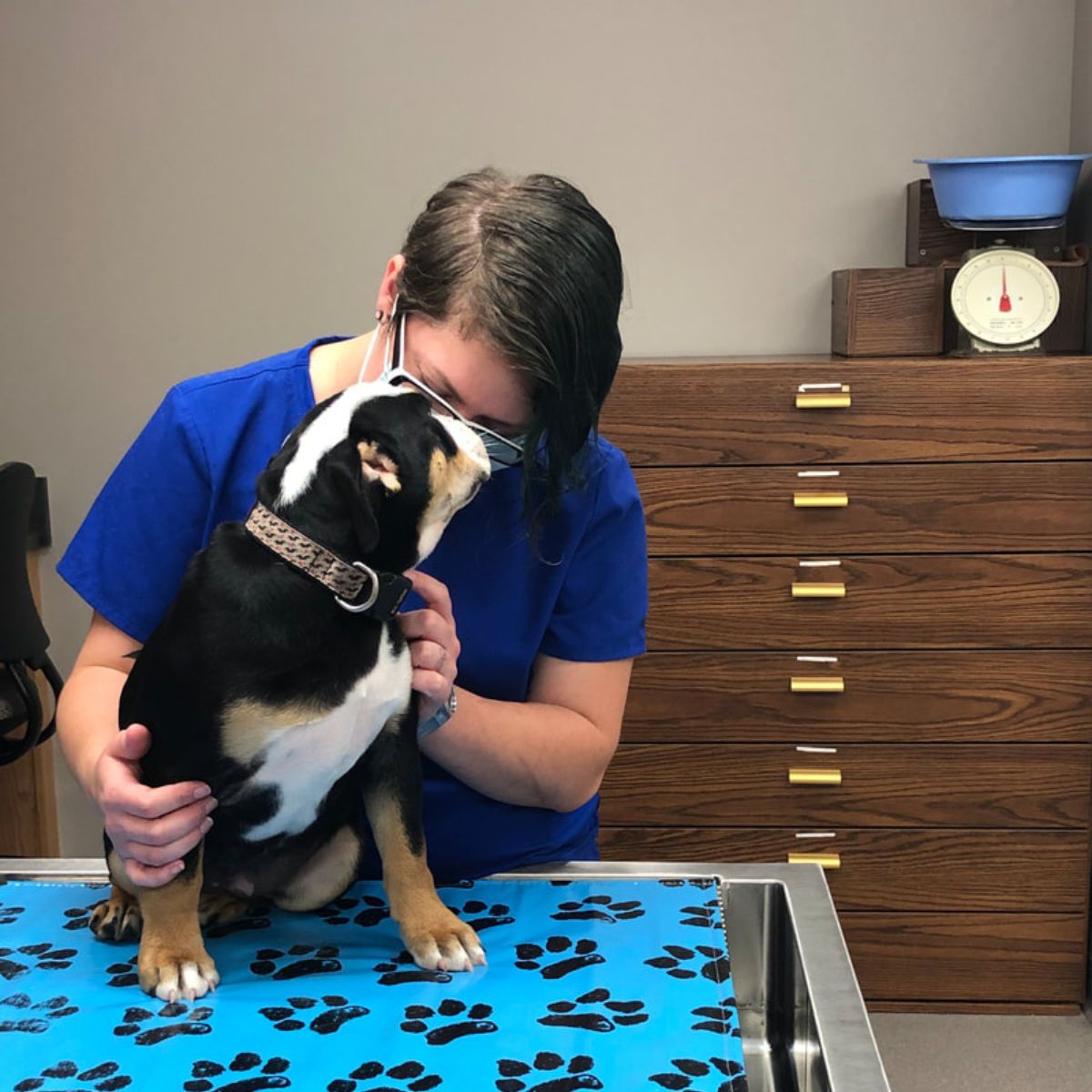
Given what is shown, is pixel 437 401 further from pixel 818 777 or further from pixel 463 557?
pixel 818 777

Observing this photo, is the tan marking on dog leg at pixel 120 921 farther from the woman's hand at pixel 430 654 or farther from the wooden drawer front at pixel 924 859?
the wooden drawer front at pixel 924 859

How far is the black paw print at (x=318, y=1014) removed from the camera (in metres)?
0.92

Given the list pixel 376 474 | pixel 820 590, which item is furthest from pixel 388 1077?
pixel 820 590

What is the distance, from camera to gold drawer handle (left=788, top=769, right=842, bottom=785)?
8.09 feet

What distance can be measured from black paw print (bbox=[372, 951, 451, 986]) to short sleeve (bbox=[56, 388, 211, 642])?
1.38 feet

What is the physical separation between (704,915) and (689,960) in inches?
3.5

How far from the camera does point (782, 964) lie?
1.13 metres

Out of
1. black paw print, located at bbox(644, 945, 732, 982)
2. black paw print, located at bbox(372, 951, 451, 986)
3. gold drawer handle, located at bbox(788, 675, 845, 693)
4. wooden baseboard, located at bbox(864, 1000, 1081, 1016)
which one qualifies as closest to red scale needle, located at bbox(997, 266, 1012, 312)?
gold drawer handle, located at bbox(788, 675, 845, 693)

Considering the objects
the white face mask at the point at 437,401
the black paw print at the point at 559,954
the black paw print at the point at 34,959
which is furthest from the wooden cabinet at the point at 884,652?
the black paw print at the point at 34,959

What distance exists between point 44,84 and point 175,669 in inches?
90.2

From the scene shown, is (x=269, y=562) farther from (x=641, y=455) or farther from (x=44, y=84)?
(x=44, y=84)

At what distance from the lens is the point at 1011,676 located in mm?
2424

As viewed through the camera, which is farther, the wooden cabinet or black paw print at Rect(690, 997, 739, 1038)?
the wooden cabinet

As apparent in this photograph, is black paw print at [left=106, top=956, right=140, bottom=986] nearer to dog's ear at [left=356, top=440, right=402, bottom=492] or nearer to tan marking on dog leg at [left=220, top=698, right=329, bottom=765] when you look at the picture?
tan marking on dog leg at [left=220, top=698, right=329, bottom=765]
